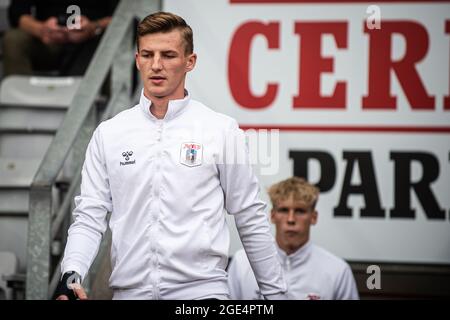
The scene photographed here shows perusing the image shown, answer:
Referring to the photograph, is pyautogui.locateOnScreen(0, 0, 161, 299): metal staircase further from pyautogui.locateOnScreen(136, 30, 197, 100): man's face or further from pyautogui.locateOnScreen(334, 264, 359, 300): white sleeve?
pyautogui.locateOnScreen(136, 30, 197, 100): man's face

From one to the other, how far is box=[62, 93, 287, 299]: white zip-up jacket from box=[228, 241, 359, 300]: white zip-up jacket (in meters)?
1.79

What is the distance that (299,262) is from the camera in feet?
18.5

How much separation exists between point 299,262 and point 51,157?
1.52 metres

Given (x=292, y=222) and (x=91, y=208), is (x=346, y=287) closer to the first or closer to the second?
(x=292, y=222)

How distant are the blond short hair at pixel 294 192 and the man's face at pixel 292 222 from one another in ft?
0.07

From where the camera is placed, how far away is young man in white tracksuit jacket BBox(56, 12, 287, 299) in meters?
3.58

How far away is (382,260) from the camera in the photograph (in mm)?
5992

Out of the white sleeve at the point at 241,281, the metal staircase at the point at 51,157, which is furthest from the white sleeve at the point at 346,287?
the metal staircase at the point at 51,157

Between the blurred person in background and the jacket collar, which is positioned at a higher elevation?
the blurred person in background

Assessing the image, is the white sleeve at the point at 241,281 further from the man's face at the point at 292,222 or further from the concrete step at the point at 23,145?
the concrete step at the point at 23,145

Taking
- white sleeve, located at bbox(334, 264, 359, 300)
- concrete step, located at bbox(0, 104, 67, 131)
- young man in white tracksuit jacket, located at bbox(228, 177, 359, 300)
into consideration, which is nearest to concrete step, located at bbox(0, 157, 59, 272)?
concrete step, located at bbox(0, 104, 67, 131)

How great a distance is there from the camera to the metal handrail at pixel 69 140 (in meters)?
5.00

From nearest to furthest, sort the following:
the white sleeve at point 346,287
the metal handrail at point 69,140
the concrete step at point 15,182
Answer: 1. the metal handrail at point 69,140
2. the white sleeve at point 346,287
3. the concrete step at point 15,182
